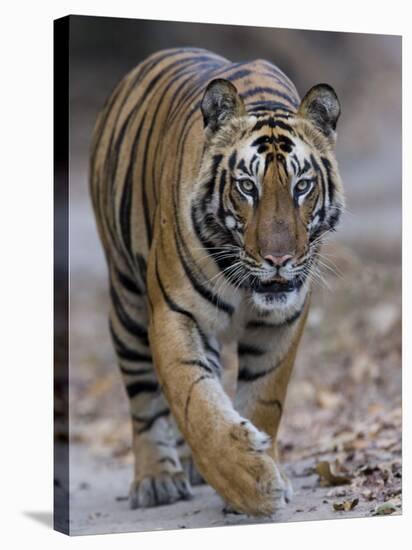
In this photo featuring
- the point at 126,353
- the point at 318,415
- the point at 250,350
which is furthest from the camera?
the point at 318,415

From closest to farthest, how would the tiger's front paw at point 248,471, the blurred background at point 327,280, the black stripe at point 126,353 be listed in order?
the tiger's front paw at point 248,471, the black stripe at point 126,353, the blurred background at point 327,280

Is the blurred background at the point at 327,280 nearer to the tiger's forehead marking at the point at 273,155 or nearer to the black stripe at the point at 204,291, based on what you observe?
the tiger's forehead marking at the point at 273,155

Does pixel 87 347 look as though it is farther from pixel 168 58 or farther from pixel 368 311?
pixel 168 58

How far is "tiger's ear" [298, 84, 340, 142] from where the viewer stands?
533cm

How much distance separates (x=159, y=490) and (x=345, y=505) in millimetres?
804

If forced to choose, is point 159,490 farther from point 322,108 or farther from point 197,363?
point 322,108

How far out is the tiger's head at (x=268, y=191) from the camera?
201 inches

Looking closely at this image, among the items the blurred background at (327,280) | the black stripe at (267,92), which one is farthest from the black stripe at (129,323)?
the black stripe at (267,92)

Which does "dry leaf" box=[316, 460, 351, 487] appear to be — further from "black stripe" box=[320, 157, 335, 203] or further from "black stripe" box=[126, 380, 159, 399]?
"black stripe" box=[320, 157, 335, 203]

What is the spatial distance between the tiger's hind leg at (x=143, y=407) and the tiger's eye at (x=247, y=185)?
97 cm

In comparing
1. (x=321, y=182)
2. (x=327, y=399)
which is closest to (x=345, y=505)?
(x=321, y=182)

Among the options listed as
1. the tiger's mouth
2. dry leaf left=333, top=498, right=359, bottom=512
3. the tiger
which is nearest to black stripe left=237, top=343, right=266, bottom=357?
the tiger

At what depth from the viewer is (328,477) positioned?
6.01 meters

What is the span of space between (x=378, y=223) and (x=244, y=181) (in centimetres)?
385
